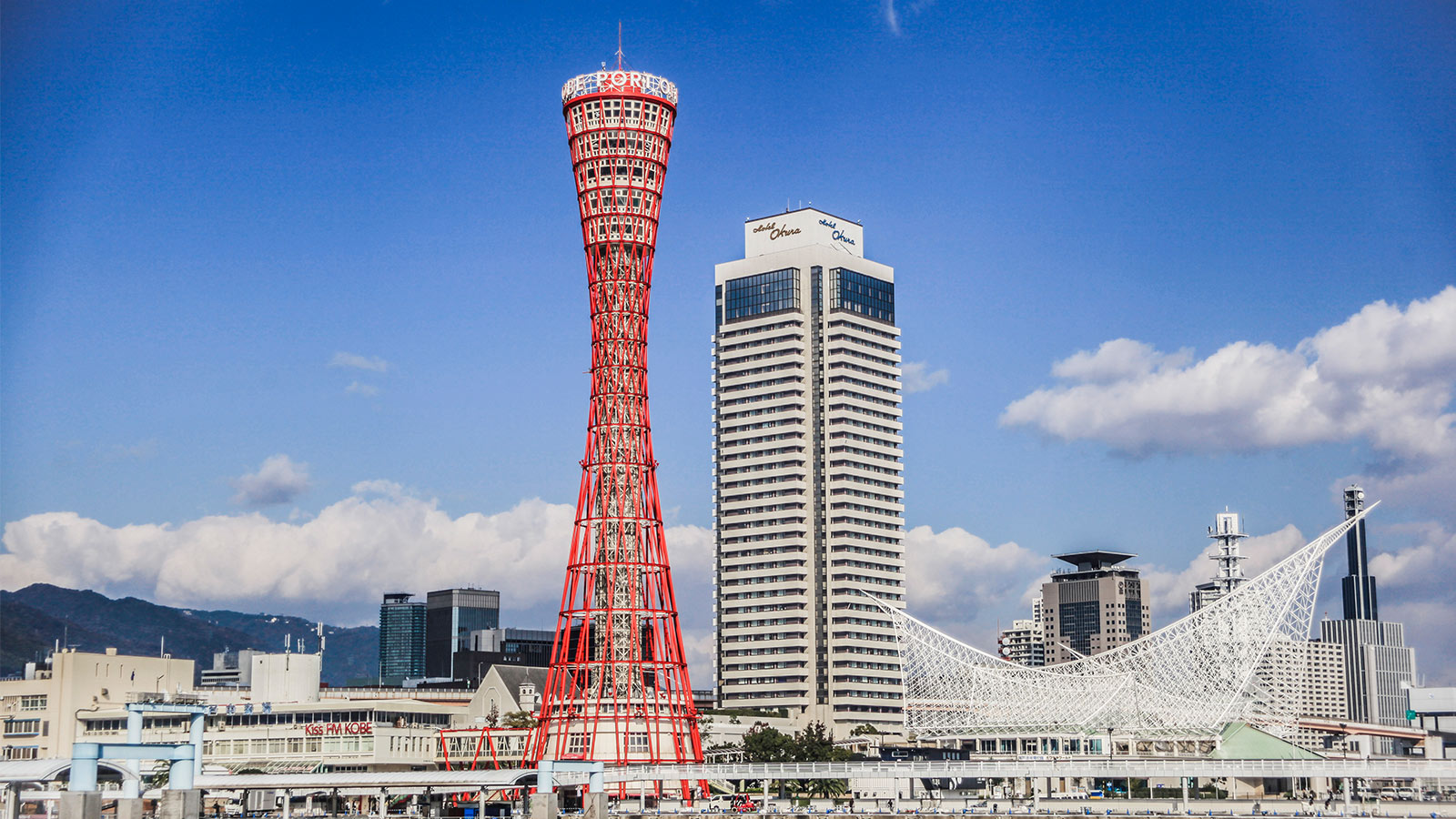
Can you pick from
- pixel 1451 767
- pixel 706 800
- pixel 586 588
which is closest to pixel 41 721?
pixel 586 588

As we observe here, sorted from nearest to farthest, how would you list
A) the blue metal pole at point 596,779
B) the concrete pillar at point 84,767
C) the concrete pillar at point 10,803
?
the concrete pillar at point 84,767, the concrete pillar at point 10,803, the blue metal pole at point 596,779

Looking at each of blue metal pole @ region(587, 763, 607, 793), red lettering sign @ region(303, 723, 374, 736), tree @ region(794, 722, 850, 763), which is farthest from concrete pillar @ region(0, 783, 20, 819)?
tree @ region(794, 722, 850, 763)

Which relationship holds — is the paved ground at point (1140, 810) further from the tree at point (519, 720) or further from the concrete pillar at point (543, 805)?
the tree at point (519, 720)

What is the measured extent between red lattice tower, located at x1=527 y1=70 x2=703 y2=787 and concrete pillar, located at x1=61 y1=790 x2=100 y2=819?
145 ft

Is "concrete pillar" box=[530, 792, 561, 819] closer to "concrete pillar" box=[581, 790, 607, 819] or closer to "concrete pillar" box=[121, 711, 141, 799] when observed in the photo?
"concrete pillar" box=[581, 790, 607, 819]

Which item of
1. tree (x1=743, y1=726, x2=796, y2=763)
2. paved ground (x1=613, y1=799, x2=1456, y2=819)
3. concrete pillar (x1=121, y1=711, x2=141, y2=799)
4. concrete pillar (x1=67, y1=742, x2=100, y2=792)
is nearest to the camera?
concrete pillar (x1=67, y1=742, x2=100, y2=792)

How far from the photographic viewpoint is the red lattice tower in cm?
12700

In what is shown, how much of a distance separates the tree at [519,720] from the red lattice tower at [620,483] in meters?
20.9

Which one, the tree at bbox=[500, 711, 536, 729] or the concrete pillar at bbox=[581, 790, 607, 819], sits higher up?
the tree at bbox=[500, 711, 536, 729]

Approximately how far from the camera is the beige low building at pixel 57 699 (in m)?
144

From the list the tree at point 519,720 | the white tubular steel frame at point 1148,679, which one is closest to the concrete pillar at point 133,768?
the tree at point 519,720

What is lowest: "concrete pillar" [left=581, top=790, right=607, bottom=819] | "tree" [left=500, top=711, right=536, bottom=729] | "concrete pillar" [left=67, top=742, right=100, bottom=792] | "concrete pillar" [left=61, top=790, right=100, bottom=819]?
"concrete pillar" [left=581, top=790, right=607, bottom=819]

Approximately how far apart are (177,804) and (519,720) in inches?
2203

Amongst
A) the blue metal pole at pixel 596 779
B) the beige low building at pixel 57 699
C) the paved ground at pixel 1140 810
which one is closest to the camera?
the blue metal pole at pixel 596 779
